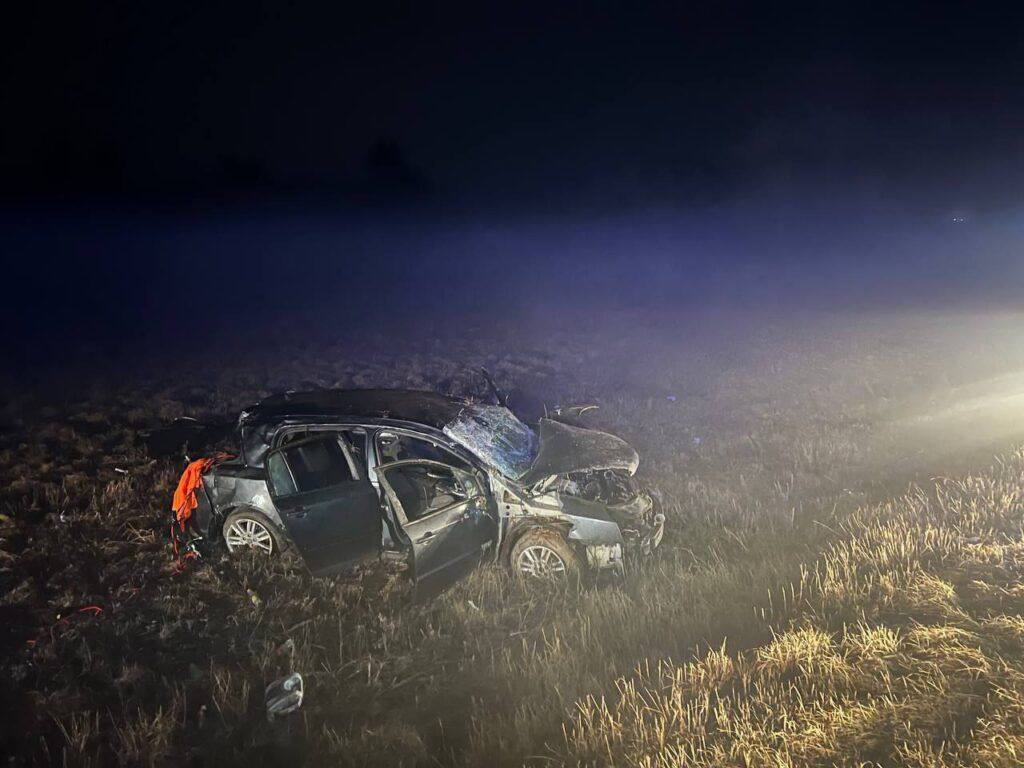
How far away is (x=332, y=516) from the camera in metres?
5.46

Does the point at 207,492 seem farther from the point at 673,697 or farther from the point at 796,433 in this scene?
the point at 796,433

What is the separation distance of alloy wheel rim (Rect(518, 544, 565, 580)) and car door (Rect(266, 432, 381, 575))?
138 centimetres

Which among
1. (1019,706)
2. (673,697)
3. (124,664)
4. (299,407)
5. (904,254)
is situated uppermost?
(904,254)

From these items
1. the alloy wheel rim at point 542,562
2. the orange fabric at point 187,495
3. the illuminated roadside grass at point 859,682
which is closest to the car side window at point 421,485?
the alloy wheel rim at point 542,562

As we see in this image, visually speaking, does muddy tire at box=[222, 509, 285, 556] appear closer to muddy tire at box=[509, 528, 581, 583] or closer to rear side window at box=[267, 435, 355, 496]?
rear side window at box=[267, 435, 355, 496]

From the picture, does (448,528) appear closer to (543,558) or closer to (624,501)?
(543,558)

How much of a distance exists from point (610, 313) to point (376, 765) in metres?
29.7

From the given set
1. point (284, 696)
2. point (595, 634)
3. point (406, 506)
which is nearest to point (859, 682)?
point (595, 634)

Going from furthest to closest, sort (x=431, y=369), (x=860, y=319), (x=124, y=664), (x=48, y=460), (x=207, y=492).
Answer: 1. (x=860, y=319)
2. (x=431, y=369)
3. (x=48, y=460)
4. (x=207, y=492)
5. (x=124, y=664)

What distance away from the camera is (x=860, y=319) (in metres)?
25.5

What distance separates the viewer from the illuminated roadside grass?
3459 millimetres

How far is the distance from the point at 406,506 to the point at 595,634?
2428 millimetres

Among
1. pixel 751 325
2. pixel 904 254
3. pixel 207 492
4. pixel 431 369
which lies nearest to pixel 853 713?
pixel 207 492

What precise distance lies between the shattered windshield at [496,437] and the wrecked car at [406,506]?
0.02 meters
